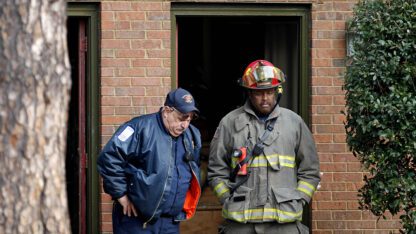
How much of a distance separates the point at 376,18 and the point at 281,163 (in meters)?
1.25

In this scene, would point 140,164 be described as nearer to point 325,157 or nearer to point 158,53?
point 158,53

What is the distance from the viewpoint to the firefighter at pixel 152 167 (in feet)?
23.7

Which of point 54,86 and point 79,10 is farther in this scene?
point 79,10

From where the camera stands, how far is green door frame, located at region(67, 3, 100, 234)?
28.9 feet

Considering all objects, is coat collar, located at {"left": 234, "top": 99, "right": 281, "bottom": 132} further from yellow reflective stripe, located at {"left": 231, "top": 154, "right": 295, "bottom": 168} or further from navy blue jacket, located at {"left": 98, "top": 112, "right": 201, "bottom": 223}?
navy blue jacket, located at {"left": 98, "top": 112, "right": 201, "bottom": 223}

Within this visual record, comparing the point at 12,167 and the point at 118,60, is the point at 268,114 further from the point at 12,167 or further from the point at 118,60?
the point at 12,167

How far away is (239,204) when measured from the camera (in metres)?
7.45

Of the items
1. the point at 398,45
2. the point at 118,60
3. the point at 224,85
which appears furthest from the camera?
the point at 224,85

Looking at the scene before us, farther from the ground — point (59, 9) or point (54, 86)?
point (59, 9)

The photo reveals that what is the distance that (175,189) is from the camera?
7.35m

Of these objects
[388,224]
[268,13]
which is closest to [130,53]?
[268,13]

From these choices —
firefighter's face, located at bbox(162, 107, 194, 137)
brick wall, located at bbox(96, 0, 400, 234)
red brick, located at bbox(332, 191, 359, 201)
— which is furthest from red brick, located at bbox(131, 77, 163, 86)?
red brick, located at bbox(332, 191, 359, 201)

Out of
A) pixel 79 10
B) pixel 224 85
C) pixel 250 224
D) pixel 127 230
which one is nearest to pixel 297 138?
pixel 250 224

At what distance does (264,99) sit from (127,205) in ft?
4.15
